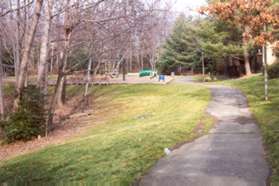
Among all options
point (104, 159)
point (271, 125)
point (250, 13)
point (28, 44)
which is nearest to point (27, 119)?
point (28, 44)

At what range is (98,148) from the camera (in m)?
8.30

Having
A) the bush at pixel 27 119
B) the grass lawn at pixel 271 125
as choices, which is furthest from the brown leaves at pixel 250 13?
the bush at pixel 27 119

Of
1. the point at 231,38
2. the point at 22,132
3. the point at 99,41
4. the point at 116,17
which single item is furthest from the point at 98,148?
the point at 231,38

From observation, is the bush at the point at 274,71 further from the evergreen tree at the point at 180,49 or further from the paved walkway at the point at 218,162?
the evergreen tree at the point at 180,49

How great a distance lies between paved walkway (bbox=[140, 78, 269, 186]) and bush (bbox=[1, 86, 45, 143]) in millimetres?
5838

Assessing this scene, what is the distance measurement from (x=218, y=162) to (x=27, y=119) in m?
7.40

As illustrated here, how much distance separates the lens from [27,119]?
475 inches

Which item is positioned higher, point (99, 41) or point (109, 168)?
point (99, 41)

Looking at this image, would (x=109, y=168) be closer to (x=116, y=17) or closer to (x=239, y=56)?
(x=116, y=17)

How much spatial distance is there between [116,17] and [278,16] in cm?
523

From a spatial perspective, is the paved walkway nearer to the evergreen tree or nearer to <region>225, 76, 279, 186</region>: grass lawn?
<region>225, 76, 279, 186</region>: grass lawn

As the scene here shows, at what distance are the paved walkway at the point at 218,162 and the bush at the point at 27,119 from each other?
5838 millimetres

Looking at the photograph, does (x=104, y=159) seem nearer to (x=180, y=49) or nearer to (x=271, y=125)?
(x=271, y=125)

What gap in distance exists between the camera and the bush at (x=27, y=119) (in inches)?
471
